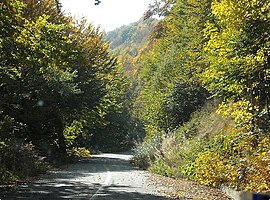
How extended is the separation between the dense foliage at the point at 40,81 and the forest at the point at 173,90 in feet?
0.17

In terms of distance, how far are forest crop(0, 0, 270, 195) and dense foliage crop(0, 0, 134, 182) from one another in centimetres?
5

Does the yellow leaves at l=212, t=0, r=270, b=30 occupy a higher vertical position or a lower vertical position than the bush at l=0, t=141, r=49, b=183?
higher

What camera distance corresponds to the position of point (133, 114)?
93.9 metres

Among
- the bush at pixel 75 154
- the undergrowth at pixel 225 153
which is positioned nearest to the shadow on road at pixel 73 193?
the undergrowth at pixel 225 153

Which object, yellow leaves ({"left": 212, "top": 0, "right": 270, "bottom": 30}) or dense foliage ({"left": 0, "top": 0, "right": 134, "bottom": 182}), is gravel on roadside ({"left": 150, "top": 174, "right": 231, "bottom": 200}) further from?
dense foliage ({"left": 0, "top": 0, "right": 134, "bottom": 182})

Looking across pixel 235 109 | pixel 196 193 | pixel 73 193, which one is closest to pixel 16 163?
pixel 73 193

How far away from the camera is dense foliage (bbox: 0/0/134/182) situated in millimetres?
13789

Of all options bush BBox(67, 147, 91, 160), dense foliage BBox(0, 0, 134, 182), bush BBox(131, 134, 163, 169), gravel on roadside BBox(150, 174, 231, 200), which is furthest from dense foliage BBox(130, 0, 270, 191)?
bush BBox(67, 147, 91, 160)

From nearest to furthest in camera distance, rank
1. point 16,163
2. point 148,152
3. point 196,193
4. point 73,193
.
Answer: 1. point 73,193
2. point 196,193
3. point 16,163
4. point 148,152

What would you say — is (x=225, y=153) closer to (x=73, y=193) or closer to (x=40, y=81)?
(x=73, y=193)

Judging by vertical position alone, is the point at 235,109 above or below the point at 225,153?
above

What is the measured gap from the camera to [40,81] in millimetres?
24844

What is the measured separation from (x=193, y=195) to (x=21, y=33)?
27.6ft

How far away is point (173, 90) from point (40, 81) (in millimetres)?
11809
